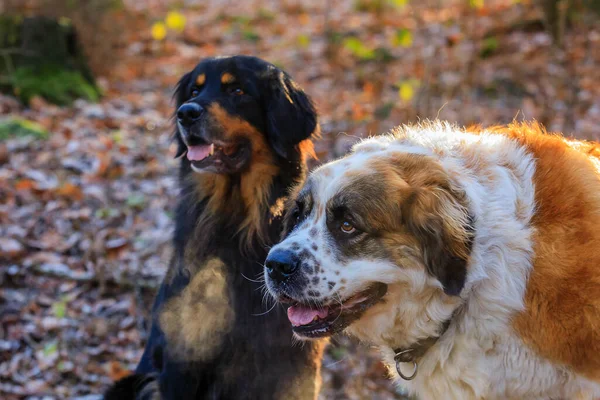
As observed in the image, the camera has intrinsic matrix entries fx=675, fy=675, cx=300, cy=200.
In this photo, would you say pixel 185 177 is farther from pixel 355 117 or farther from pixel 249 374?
pixel 355 117

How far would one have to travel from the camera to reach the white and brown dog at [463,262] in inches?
106

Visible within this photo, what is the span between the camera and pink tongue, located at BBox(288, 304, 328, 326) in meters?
2.95

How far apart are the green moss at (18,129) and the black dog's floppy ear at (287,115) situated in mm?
4039

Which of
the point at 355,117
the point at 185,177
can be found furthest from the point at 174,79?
the point at 185,177

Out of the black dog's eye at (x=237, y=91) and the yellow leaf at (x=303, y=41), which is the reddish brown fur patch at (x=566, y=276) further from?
the yellow leaf at (x=303, y=41)

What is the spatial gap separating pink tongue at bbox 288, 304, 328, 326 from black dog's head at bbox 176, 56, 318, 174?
4.00 ft

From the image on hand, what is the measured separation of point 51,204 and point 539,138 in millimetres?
4598

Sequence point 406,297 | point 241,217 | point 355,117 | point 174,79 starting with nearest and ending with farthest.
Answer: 1. point 406,297
2. point 241,217
3. point 355,117
4. point 174,79

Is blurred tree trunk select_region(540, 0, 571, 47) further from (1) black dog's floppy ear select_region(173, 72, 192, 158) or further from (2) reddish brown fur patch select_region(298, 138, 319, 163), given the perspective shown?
(1) black dog's floppy ear select_region(173, 72, 192, 158)

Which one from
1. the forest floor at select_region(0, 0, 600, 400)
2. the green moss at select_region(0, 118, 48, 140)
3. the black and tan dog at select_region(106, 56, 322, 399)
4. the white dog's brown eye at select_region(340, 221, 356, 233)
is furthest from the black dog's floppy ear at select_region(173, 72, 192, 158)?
the green moss at select_region(0, 118, 48, 140)

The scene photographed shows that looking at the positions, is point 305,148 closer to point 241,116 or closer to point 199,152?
point 241,116

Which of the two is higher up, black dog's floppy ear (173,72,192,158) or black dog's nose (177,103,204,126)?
black dog's nose (177,103,204,126)

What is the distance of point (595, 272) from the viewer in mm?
2658

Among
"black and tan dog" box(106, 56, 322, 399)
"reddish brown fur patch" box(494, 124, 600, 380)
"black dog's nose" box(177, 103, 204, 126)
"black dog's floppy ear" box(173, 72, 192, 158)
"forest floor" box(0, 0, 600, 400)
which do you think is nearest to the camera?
"reddish brown fur patch" box(494, 124, 600, 380)
